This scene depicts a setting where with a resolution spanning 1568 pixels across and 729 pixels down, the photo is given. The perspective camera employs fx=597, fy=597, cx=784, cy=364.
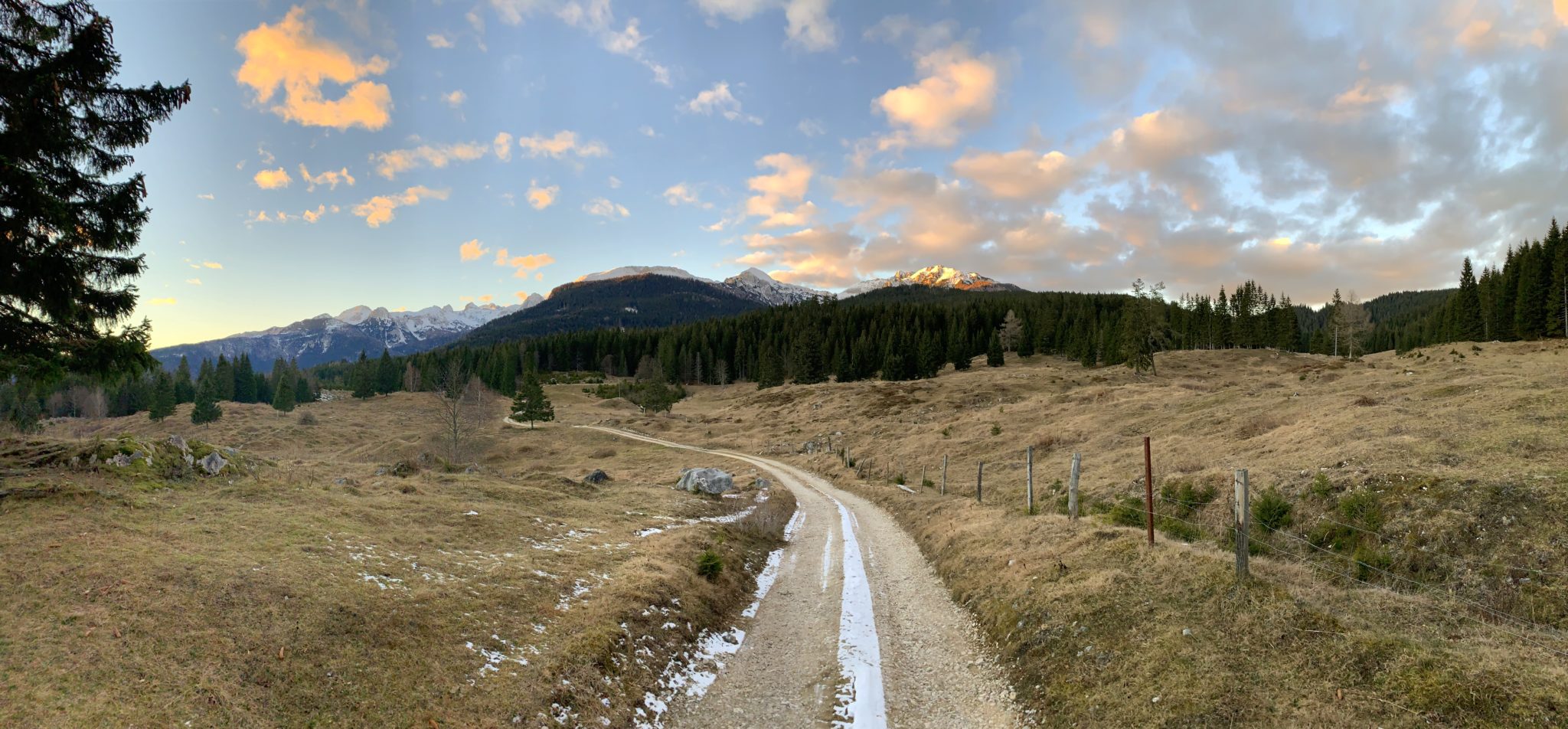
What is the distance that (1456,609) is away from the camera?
31.1 ft

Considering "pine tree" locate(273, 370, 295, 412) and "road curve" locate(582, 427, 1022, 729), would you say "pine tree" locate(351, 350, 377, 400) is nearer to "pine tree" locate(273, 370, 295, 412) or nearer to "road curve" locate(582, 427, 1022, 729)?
"pine tree" locate(273, 370, 295, 412)

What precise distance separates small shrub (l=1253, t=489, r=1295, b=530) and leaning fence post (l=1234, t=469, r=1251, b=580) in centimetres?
760

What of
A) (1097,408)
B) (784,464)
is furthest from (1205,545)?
(784,464)

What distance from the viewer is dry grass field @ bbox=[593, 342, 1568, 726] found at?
7441mm

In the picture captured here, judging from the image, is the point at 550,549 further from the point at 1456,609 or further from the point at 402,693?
the point at 1456,609

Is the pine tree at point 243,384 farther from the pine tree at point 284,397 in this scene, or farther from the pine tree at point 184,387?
the pine tree at point 284,397

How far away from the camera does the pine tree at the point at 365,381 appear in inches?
5335

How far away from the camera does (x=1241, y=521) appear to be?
34.1ft

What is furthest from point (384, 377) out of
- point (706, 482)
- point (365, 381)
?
point (706, 482)

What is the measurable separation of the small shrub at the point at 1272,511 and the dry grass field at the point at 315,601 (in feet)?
47.5

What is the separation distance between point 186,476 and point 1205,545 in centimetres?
2649

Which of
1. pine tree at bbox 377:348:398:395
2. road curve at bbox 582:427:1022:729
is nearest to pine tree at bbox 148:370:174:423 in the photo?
pine tree at bbox 377:348:398:395

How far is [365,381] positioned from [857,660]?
157795mm

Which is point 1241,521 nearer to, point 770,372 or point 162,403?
point 770,372
